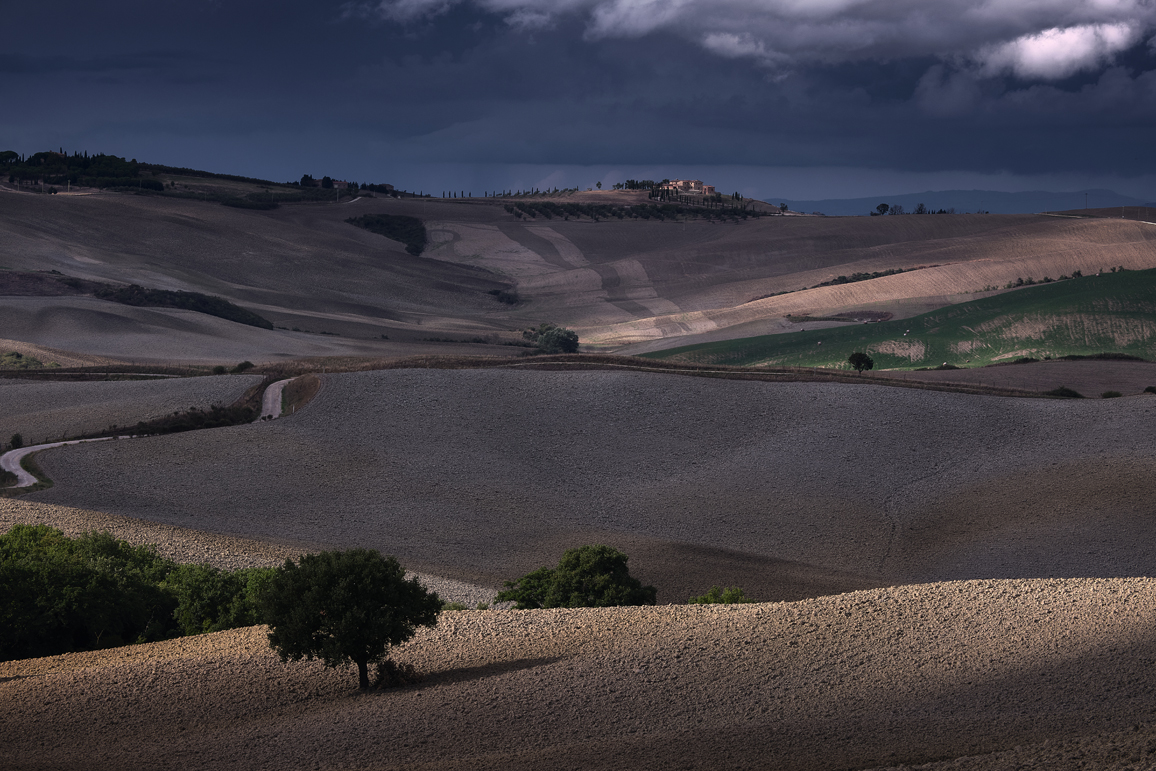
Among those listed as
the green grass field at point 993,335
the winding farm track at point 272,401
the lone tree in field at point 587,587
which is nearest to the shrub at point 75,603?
the lone tree in field at point 587,587

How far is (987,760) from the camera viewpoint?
354 inches

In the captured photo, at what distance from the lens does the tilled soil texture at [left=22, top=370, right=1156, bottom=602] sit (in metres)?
28.1

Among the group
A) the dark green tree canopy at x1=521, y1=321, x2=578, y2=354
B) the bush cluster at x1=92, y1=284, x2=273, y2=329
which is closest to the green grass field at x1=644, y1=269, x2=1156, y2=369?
the dark green tree canopy at x1=521, y1=321, x2=578, y2=354

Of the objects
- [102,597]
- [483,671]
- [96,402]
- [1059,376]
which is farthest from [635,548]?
[1059,376]

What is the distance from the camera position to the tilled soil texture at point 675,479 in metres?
28.1

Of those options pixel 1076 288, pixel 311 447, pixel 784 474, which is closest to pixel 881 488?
pixel 784 474

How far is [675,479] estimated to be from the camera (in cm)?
3559

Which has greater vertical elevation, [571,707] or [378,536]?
[571,707]

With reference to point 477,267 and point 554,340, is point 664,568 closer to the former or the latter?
point 554,340

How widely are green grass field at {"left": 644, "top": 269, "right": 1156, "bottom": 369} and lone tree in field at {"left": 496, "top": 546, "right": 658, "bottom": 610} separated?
2040 inches

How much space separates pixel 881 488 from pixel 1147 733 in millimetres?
25572

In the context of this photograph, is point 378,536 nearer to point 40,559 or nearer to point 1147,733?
point 40,559

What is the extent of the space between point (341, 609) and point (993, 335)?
235ft

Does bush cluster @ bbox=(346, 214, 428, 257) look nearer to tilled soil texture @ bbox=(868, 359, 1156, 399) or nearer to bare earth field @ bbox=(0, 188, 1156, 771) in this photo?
bare earth field @ bbox=(0, 188, 1156, 771)
